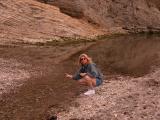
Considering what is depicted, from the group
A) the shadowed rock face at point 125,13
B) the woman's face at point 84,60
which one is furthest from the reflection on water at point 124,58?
the shadowed rock face at point 125,13

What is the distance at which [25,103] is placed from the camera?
22.2 metres

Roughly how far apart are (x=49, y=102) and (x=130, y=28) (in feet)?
175

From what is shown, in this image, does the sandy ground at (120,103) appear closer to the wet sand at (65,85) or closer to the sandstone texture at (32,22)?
the wet sand at (65,85)

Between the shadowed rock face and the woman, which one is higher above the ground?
the shadowed rock face

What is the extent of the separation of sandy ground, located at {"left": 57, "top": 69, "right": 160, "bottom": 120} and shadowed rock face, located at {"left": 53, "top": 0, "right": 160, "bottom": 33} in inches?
1555

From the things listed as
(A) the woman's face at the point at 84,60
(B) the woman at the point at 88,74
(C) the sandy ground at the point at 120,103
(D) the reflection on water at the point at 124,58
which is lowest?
(D) the reflection on water at the point at 124,58

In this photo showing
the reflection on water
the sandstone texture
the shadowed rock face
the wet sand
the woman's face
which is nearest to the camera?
the wet sand

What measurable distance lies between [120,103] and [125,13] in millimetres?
56845

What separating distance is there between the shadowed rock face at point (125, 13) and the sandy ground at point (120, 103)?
1555 inches

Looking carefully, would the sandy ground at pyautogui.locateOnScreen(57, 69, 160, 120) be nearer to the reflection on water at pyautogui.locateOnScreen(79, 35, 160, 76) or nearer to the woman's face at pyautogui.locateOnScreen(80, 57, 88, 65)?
the woman's face at pyautogui.locateOnScreen(80, 57, 88, 65)

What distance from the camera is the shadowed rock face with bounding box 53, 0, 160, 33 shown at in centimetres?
6725

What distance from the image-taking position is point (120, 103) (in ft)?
67.1

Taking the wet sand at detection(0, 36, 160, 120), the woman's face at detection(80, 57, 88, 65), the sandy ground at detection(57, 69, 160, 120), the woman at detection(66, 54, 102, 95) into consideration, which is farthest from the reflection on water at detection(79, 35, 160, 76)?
the woman's face at detection(80, 57, 88, 65)

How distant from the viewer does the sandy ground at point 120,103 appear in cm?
1800
